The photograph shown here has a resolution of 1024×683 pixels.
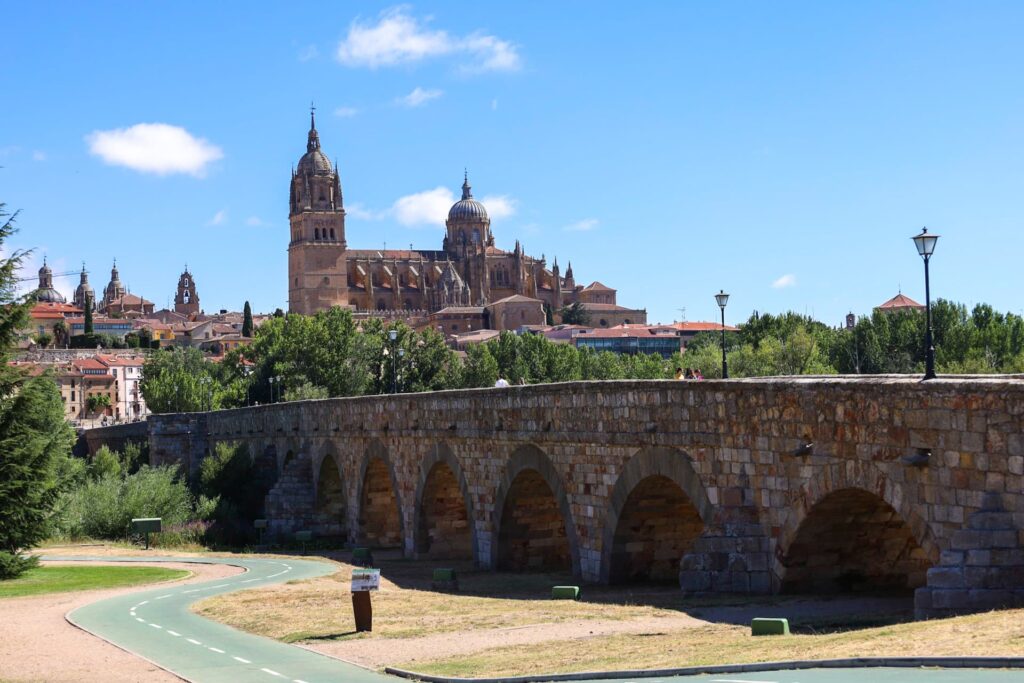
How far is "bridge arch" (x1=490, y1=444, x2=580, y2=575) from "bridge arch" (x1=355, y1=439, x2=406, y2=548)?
31.9 feet

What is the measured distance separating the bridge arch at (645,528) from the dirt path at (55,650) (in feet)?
23.2

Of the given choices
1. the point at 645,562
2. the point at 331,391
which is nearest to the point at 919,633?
the point at 645,562

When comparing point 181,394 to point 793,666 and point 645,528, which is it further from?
point 793,666

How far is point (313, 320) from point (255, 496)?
1948 inches

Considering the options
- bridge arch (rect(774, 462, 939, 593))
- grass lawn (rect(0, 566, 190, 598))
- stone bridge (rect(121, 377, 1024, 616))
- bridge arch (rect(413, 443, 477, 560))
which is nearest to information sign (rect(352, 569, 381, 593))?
stone bridge (rect(121, 377, 1024, 616))

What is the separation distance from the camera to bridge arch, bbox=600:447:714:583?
21141mm

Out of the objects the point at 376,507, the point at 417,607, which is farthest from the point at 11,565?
the point at 417,607

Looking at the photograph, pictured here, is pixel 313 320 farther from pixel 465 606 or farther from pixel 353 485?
pixel 465 606

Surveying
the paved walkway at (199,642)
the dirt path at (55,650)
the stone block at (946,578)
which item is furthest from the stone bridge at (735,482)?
the dirt path at (55,650)

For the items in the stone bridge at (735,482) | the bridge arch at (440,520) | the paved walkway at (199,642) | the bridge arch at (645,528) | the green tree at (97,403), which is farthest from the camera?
the green tree at (97,403)

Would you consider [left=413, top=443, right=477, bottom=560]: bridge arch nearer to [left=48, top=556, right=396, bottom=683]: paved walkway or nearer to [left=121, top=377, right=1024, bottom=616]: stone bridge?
[left=121, top=377, right=1024, bottom=616]: stone bridge

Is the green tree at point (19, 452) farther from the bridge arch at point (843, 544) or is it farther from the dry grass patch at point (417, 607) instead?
the bridge arch at point (843, 544)

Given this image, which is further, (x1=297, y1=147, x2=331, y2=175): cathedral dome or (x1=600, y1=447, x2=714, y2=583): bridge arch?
(x1=297, y1=147, x2=331, y2=175): cathedral dome

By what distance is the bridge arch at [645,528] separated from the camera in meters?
21.1
